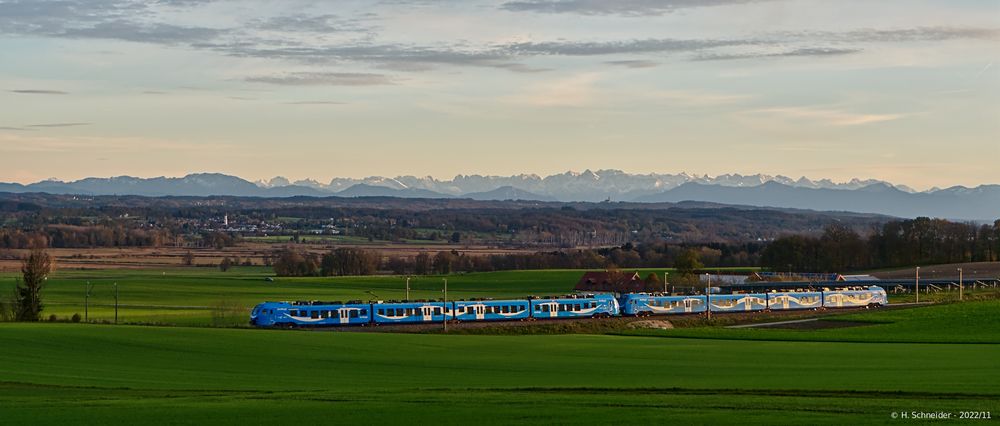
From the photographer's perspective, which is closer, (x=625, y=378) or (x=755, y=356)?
(x=625, y=378)

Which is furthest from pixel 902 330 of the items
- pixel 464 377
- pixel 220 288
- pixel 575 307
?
pixel 220 288

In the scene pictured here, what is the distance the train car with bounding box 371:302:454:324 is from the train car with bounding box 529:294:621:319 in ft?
23.8

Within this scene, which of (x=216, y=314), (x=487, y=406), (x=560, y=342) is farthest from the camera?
(x=216, y=314)

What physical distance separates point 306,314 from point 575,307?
20.5 meters

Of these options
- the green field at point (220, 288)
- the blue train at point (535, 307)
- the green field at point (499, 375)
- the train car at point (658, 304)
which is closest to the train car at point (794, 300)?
the blue train at point (535, 307)

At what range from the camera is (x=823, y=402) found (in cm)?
3131

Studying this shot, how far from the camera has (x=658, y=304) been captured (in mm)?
88562

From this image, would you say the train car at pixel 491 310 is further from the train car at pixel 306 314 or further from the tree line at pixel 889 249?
the tree line at pixel 889 249

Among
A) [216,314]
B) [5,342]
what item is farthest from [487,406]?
[216,314]

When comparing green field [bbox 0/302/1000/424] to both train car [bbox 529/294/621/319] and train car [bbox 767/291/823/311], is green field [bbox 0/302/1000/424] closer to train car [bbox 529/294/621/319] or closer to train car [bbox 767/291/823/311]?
train car [bbox 529/294/621/319]

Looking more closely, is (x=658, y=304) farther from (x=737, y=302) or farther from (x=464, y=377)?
(x=464, y=377)

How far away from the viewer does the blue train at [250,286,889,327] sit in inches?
2894

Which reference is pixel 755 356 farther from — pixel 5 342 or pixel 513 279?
pixel 513 279

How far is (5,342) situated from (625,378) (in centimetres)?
2656
